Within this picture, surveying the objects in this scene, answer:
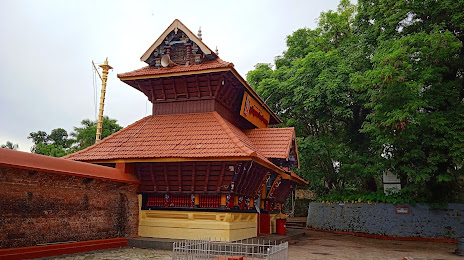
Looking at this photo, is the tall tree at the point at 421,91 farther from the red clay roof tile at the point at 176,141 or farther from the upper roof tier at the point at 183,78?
the red clay roof tile at the point at 176,141

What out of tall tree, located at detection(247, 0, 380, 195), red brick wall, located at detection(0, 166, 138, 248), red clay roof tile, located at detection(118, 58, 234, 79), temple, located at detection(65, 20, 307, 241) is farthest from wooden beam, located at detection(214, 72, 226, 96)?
tall tree, located at detection(247, 0, 380, 195)

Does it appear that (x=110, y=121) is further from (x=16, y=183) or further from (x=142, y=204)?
(x=16, y=183)

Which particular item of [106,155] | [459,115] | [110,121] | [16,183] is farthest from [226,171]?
[110,121]

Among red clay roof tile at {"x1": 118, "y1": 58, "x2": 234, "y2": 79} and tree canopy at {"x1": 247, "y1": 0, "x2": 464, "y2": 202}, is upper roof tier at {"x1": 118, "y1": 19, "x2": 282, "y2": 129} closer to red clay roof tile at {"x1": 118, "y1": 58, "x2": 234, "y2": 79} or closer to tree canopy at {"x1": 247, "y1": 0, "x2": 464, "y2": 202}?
red clay roof tile at {"x1": 118, "y1": 58, "x2": 234, "y2": 79}

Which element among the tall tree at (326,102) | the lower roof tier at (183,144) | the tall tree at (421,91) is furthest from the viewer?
the tall tree at (326,102)

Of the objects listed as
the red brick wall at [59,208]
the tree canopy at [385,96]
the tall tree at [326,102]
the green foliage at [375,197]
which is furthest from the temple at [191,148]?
the green foliage at [375,197]

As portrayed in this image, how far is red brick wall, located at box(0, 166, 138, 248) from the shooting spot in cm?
808

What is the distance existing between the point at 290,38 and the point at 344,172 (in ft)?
37.3

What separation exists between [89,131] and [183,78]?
958 inches

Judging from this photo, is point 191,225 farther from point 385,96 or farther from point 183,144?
point 385,96

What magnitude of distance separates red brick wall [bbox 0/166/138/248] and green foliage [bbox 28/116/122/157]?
1968 centimetres

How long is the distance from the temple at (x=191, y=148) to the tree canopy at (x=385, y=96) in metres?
5.80

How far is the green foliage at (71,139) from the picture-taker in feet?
98.9

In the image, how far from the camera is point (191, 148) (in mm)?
11672
